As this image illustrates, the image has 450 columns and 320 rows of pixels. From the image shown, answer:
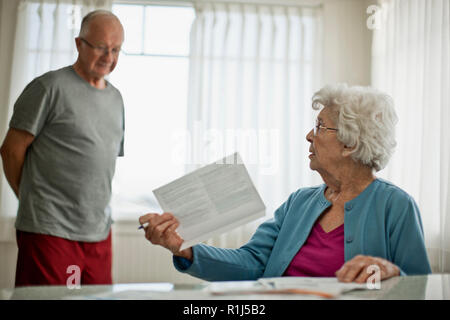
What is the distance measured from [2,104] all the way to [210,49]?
1.50 m

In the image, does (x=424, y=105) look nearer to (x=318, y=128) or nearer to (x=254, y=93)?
(x=254, y=93)

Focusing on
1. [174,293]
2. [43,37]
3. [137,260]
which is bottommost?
[137,260]

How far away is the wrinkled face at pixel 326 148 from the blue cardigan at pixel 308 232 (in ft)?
0.24

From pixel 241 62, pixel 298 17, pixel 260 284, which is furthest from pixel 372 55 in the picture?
pixel 260 284

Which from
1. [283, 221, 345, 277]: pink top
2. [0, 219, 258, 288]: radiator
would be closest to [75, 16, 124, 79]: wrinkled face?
[283, 221, 345, 277]: pink top

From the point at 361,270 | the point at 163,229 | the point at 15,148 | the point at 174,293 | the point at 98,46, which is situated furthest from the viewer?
the point at 98,46

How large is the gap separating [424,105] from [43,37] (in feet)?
8.34

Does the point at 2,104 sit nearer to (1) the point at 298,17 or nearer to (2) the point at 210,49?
(2) the point at 210,49

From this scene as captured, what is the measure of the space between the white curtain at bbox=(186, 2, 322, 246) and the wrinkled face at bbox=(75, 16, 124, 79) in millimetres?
1674

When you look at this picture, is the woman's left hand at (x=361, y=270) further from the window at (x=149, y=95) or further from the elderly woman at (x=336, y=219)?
the window at (x=149, y=95)

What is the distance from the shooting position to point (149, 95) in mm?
3201

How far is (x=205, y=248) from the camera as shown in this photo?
1.01 m

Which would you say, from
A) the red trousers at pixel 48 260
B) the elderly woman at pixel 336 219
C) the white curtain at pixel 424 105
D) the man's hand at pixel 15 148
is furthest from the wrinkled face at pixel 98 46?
the white curtain at pixel 424 105

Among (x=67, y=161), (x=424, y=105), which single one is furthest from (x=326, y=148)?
(x=424, y=105)
